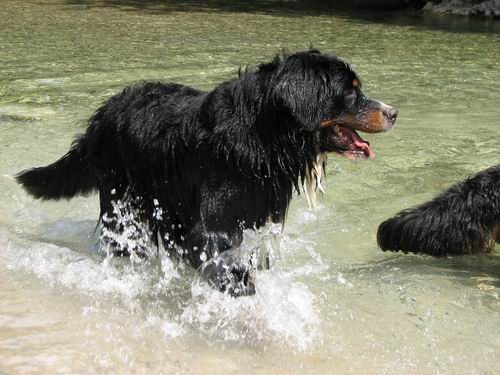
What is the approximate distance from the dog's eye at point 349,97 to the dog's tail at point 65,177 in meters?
1.75

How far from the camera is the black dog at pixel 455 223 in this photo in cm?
448

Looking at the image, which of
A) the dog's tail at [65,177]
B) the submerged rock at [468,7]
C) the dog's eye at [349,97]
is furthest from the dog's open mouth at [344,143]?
the submerged rock at [468,7]

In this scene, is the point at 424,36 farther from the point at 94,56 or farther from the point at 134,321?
the point at 134,321

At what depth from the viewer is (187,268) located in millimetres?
4301

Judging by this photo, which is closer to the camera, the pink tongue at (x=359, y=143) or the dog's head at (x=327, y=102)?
the dog's head at (x=327, y=102)

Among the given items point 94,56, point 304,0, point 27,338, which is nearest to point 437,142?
point 27,338

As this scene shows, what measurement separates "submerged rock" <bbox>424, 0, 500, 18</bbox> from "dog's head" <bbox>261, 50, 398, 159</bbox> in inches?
739

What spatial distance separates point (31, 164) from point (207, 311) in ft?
10.1

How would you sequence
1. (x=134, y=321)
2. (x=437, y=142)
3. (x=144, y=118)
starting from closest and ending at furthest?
(x=134, y=321), (x=144, y=118), (x=437, y=142)

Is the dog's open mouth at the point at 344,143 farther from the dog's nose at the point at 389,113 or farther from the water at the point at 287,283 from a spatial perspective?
the water at the point at 287,283

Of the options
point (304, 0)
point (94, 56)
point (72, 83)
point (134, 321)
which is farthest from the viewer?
point (304, 0)

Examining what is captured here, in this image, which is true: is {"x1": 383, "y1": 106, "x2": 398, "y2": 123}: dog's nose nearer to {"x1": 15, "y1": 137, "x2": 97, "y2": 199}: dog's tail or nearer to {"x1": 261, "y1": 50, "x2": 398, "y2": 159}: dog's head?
{"x1": 261, "y1": 50, "x2": 398, "y2": 159}: dog's head

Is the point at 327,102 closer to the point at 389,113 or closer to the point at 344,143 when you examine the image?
the point at 344,143

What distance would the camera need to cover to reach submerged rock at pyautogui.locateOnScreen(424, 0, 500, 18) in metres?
20.9
